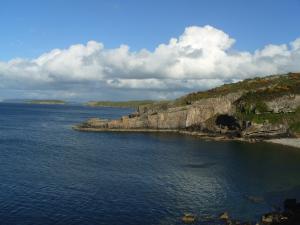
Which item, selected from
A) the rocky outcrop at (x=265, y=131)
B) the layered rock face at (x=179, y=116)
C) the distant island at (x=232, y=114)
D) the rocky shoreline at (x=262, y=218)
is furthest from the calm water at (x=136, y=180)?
the layered rock face at (x=179, y=116)

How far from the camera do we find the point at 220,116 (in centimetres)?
17038

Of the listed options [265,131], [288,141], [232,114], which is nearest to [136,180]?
[288,141]

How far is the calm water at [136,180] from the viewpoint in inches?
2410

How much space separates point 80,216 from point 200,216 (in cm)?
1704

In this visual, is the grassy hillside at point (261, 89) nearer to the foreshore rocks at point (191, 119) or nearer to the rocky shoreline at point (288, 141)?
the foreshore rocks at point (191, 119)

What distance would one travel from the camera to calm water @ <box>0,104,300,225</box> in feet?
201

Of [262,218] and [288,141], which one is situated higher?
[288,141]

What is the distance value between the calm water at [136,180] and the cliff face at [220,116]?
21110 mm

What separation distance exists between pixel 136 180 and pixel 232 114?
304 feet

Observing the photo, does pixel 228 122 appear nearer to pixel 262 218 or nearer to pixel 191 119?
pixel 191 119

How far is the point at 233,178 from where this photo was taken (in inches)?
3364

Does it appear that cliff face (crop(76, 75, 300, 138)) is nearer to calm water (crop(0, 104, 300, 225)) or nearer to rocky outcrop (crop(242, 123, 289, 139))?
rocky outcrop (crop(242, 123, 289, 139))

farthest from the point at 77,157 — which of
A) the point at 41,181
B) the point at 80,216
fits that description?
the point at 80,216

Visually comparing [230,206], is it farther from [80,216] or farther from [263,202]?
[80,216]
